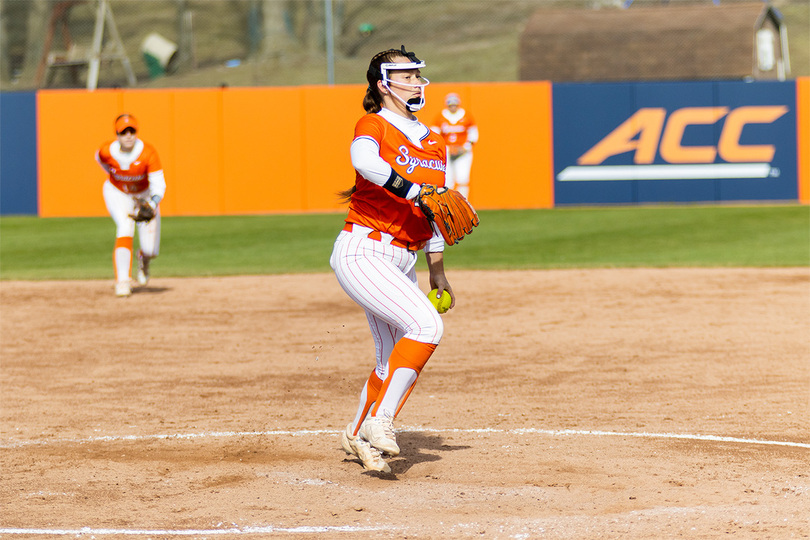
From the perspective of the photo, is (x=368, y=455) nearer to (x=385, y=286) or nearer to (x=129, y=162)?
(x=385, y=286)

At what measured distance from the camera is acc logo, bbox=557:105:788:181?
2222 centimetres

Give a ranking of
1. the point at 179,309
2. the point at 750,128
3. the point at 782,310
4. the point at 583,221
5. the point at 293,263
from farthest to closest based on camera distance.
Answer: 1. the point at 750,128
2. the point at 583,221
3. the point at 293,263
4. the point at 179,309
5. the point at 782,310

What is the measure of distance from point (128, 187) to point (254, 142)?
989 centimetres

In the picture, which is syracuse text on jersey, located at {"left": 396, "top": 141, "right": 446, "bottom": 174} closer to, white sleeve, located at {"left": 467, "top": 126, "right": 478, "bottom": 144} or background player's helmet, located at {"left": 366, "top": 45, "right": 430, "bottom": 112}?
background player's helmet, located at {"left": 366, "top": 45, "right": 430, "bottom": 112}

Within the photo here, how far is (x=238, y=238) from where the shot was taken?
721 inches

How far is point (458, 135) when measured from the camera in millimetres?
20234

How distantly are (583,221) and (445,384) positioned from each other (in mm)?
12387

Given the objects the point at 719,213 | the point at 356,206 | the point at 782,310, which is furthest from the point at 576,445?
the point at 719,213

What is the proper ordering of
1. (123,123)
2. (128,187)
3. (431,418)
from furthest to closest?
1. (128,187)
2. (123,123)
3. (431,418)

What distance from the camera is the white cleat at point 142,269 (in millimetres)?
12734

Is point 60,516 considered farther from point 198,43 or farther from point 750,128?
point 198,43

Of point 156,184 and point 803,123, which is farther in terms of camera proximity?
point 803,123

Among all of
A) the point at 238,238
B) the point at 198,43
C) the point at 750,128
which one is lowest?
the point at 238,238

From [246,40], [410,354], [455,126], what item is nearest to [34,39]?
[246,40]
